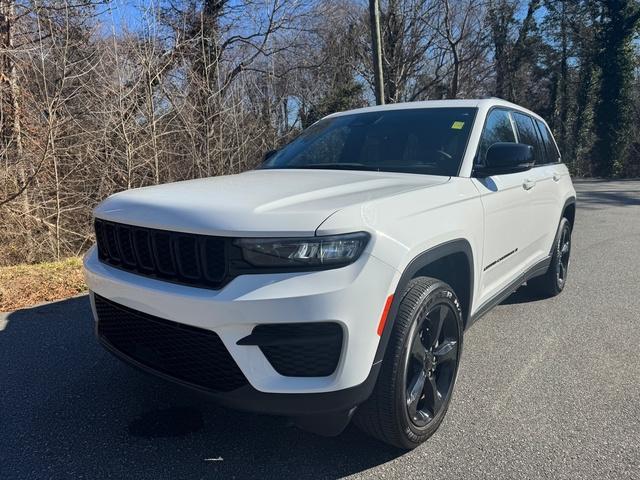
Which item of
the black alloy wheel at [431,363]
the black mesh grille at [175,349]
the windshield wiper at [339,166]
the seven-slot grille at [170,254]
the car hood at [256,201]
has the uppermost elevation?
the windshield wiper at [339,166]

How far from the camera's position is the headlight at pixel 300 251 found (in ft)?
6.73

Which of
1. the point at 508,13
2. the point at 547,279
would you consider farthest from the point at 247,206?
the point at 508,13

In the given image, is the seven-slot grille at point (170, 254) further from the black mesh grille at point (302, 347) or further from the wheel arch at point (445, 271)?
the wheel arch at point (445, 271)

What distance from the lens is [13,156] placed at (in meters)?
8.27

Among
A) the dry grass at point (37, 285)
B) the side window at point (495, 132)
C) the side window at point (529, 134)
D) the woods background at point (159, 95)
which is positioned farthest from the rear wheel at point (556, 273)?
the woods background at point (159, 95)

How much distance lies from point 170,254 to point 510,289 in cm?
267

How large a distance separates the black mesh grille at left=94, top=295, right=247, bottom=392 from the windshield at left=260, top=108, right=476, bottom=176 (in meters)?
1.67

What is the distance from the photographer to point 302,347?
206cm

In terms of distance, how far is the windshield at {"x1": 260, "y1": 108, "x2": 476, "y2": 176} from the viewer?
10.9ft

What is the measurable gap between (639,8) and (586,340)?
87.5ft

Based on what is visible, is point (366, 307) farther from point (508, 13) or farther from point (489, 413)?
point (508, 13)

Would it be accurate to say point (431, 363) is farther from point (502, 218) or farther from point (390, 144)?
point (390, 144)

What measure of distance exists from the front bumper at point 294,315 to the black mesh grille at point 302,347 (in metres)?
0.03

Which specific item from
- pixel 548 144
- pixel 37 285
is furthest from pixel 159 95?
pixel 548 144
